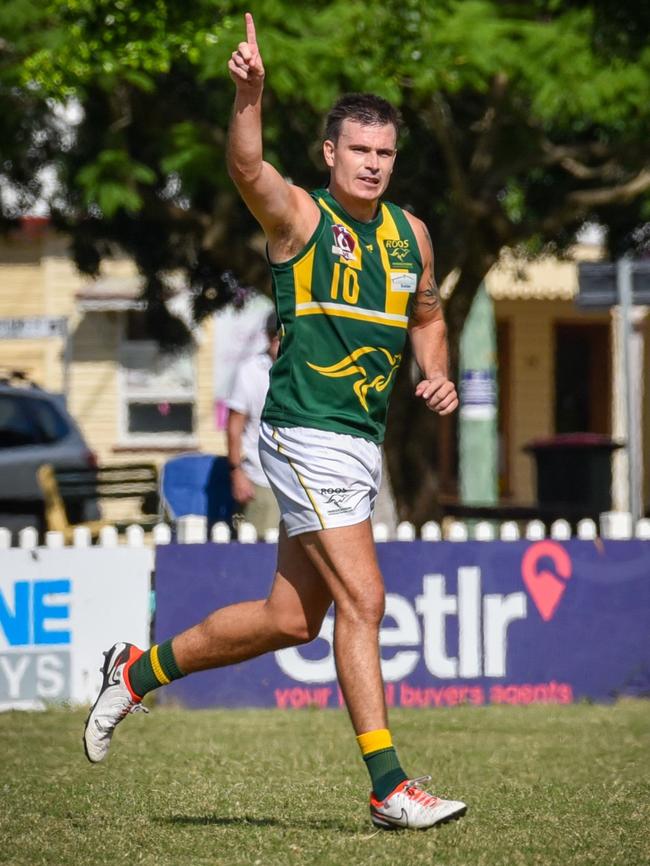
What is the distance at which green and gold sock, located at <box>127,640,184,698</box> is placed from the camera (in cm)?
552

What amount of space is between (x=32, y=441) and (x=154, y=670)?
10.4 meters

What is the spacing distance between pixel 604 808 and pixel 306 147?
9.25 m

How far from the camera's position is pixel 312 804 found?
5.73m

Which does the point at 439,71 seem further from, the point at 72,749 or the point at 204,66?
the point at 72,749

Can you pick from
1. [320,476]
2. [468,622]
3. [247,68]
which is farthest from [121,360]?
[247,68]

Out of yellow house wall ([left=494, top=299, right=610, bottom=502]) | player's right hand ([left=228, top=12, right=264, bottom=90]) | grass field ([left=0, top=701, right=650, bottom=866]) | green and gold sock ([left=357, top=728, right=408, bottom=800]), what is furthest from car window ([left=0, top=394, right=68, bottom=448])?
yellow house wall ([left=494, top=299, right=610, bottom=502])

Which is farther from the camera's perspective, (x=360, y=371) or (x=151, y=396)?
(x=151, y=396)

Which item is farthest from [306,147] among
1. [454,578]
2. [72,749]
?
[72,749]

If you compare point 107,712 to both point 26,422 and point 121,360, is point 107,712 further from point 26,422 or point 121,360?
point 121,360

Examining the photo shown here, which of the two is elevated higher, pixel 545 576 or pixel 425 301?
pixel 425 301

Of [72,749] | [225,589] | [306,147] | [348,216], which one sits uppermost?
[306,147]

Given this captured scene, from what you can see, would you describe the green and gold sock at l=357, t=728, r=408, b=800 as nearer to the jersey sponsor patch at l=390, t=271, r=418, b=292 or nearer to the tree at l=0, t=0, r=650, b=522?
the jersey sponsor patch at l=390, t=271, r=418, b=292

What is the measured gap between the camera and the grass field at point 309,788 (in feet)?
16.0

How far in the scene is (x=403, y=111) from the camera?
1401 centimetres
